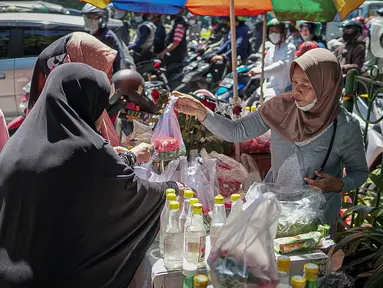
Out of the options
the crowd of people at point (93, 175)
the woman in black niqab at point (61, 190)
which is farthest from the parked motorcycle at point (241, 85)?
the woman in black niqab at point (61, 190)

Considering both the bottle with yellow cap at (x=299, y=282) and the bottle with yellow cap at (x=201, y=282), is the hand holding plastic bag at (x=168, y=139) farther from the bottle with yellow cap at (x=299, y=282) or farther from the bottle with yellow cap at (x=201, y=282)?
the bottle with yellow cap at (x=299, y=282)

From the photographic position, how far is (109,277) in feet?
7.14

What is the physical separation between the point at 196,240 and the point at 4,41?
6067 millimetres

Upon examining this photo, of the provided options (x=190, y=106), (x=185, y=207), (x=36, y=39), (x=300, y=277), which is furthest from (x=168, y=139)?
(x=36, y=39)

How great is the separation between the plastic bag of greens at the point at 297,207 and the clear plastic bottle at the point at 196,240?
1.39ft

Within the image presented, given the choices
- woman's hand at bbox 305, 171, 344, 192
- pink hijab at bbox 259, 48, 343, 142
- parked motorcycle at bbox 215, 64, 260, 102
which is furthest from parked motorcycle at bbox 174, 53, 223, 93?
woman's hand at bbox 305, 171, 344, 192

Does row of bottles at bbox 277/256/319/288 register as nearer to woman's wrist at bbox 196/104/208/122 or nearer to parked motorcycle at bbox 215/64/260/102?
woman's wrist at bbox 196/104/208/122

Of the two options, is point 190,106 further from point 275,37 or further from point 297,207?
point 275,37

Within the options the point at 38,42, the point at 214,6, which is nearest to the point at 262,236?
the point at 214,6

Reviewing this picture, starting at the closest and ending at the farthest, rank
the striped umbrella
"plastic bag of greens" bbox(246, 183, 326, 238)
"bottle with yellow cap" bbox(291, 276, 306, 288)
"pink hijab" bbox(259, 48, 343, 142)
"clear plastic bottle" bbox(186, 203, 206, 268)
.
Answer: "bottle with yellow cap" bbox(291, 276, 306, 288), "clear plastic bottle" bbox(186, 203, 206, 268), "plastic bag of greens" bbox(246, 183, 326, 238), "pink hijab" bbox(259, 48, 343, 142), the striped umbrella

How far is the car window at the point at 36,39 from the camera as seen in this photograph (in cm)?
731

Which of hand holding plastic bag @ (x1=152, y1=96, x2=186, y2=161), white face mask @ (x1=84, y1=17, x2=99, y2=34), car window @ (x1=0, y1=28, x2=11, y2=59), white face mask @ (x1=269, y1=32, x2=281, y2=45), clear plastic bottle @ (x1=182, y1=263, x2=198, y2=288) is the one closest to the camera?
clear plastic bottle @ (x1=182, y1=263, x2=198, y2=288)

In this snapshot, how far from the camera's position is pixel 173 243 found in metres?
2.23

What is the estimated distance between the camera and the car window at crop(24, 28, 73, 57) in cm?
731
